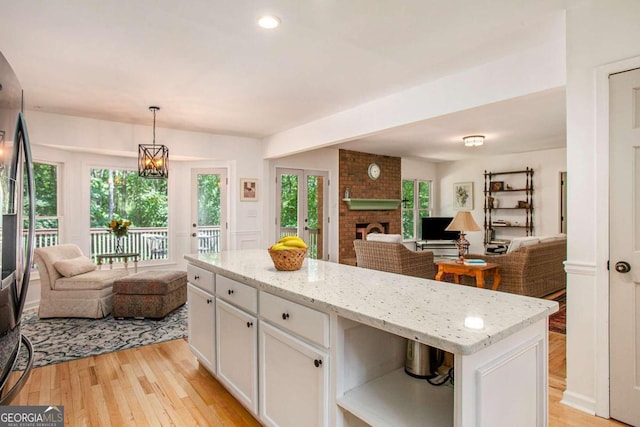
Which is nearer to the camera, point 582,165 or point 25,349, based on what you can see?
point 25,349

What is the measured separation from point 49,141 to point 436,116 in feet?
14.6

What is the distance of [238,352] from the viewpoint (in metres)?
2.08

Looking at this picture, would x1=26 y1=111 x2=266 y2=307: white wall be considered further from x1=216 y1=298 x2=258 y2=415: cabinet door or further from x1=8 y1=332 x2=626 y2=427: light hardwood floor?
x1=216 y1=298 x2=258 y2=415: cabinet door

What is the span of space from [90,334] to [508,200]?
744cm

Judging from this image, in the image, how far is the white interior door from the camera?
6.53ft

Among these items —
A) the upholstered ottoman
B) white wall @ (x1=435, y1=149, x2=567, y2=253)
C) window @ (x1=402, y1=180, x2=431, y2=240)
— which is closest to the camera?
the upholstered ottoman

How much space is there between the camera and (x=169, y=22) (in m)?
2.25

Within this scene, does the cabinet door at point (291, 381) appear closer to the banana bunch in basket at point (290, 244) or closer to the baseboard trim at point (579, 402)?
the banana bunch in basket at point (290, 244)

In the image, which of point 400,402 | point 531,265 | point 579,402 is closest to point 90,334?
point 400,402

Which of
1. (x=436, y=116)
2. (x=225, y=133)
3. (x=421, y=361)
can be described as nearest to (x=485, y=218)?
(x=436, y=116)

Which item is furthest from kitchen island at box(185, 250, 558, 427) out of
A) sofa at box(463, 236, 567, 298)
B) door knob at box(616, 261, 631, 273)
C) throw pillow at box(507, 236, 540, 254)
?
throw pillow at box(507, 236, 540, 254)

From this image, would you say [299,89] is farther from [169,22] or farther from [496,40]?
[496,40]

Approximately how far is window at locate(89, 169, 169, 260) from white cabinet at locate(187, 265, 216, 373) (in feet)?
11.2

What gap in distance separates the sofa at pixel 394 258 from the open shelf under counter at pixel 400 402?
2837 millimetres
